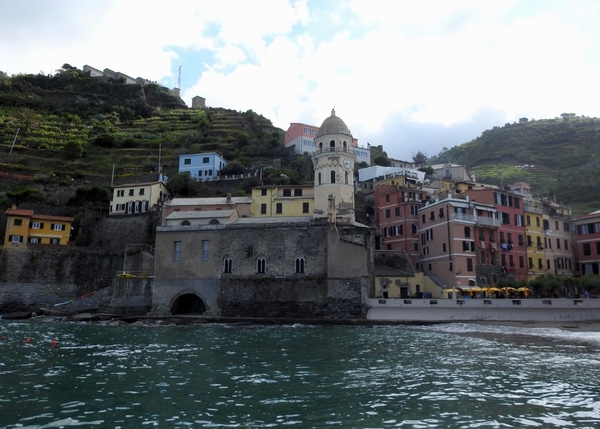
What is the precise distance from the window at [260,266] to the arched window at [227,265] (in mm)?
2238

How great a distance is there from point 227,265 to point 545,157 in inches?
3102

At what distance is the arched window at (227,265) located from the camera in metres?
38.3

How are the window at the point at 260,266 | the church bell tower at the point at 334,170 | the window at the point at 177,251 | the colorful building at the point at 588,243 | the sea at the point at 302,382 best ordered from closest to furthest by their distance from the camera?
1. the sea at the point at 302,382
2. the window at the point at 260,266
3. the window at the point at 177,251
4. the church bell tower at the point at 334,170
5. the colorful building at the point at 588,243

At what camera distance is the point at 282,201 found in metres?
48.5

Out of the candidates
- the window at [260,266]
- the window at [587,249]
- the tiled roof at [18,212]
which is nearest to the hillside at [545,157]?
the window at [587,249]

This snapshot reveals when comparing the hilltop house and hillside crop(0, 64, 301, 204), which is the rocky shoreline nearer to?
hillside crop(0, 64, 301, 204)

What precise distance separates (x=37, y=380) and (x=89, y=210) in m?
41.6

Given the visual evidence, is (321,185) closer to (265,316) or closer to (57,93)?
(265,316)

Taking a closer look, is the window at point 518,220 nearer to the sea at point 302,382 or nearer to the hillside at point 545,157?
the hillside at point 545,157

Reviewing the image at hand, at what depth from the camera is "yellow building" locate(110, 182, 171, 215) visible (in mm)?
52844

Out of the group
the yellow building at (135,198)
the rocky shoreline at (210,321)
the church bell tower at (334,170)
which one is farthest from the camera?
the yellow building at (135,198)

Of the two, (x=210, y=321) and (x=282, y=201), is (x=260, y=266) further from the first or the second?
(x=282, y=201)

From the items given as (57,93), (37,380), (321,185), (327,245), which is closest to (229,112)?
(57,93)

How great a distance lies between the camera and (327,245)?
3697 cm
